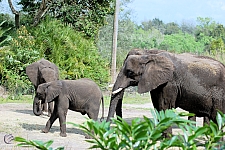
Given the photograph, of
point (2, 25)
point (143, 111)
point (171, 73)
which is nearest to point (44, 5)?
point (2, 25)

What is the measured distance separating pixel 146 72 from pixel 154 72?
18 cm

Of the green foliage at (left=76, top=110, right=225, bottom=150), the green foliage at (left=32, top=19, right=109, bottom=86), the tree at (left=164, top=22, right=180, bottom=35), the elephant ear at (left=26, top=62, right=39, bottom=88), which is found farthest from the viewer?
the tree at (left=164, top=22, right=180, bottom=35)

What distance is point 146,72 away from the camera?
10.3 m

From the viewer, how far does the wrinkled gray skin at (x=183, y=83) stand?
10.0m

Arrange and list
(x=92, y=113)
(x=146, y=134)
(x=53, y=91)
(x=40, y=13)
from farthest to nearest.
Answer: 1. (x=40, y=13)
2. (x=92, y=113)
3. (x=53, y=91)
4. (x=146, y=134)

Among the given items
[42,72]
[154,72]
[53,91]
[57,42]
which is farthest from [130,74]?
[57,42]

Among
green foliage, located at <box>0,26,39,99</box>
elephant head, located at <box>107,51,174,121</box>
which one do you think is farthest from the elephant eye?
green foliage, located at <box>0,26,39,99</box>

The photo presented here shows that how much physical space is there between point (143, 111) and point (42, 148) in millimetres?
16193

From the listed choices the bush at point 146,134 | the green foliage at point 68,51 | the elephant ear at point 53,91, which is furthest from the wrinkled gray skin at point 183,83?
the green foliage at point 68,51

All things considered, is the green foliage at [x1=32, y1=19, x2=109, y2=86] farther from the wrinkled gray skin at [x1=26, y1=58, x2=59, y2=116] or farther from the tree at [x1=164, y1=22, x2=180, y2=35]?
the tree at [x1=164, y1=22, x2=180, y2=35]

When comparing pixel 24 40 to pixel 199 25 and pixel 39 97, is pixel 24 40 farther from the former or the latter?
pixel 199 25

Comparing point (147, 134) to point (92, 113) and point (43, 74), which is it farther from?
point (43, 74)

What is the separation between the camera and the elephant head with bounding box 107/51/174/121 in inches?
395

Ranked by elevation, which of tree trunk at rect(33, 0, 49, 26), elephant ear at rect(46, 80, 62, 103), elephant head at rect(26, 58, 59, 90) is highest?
tree trunk at rect(33, 0, 49, 26)
